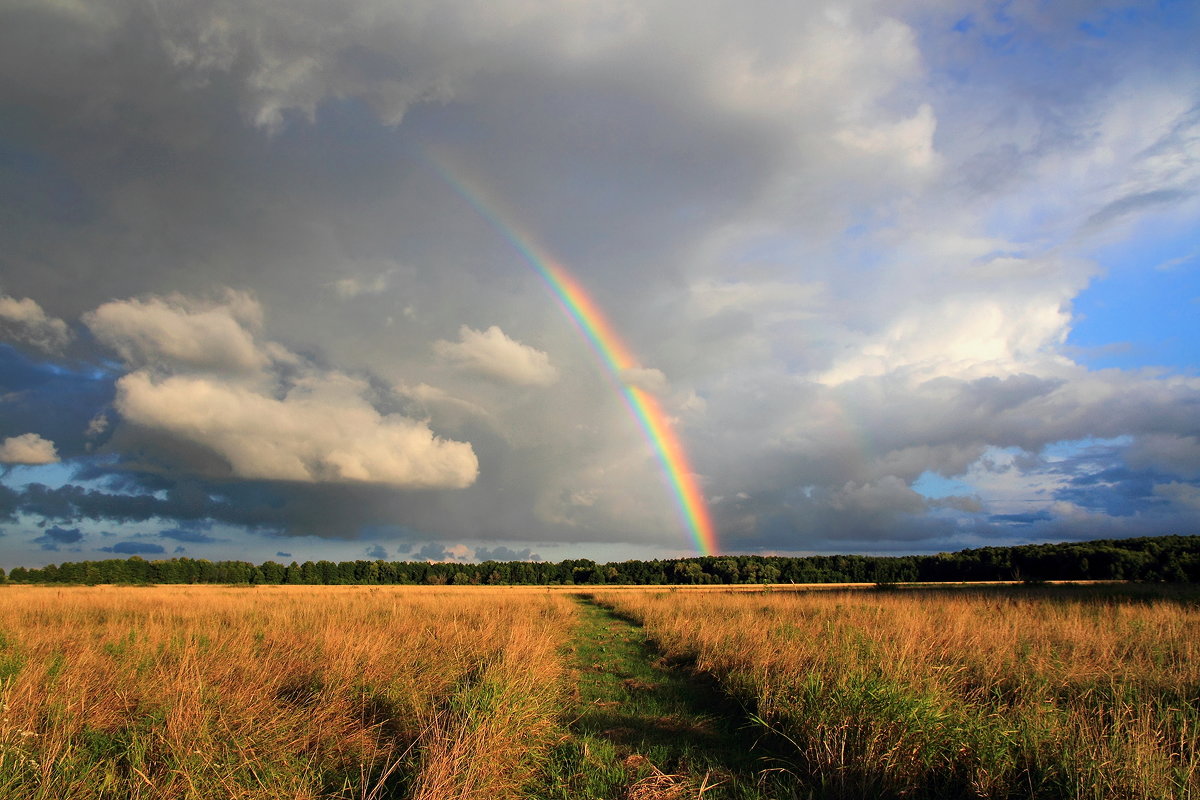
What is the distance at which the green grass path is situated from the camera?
511 centimetres

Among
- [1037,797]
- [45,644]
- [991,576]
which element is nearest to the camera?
[1037,797]

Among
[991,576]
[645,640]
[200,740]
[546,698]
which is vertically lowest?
[991,576]

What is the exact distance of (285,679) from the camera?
8312mm

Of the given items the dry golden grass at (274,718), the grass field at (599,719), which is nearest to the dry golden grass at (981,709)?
the grass field at (599,719)

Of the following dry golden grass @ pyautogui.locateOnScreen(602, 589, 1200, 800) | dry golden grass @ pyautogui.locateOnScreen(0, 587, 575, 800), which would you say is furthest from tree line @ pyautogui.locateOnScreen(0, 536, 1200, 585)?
dry golden grass @ pyautogui.locateOnScreen(0, 587, 575, 800)

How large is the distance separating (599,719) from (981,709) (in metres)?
4.57

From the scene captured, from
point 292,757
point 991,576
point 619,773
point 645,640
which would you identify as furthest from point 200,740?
point 991,576

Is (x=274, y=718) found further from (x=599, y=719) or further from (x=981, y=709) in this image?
(x=981, y=709)

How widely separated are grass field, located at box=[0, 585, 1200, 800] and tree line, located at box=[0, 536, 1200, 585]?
67.4 meters

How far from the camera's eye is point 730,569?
107 metres

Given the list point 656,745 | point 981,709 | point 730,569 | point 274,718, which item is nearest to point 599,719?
point 656,745

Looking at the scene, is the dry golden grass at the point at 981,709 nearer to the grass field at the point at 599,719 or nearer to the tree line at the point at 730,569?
the grass field at the point at 599,719

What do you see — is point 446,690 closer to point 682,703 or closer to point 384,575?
point 682,703

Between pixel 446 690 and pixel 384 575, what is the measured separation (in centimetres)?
10341
